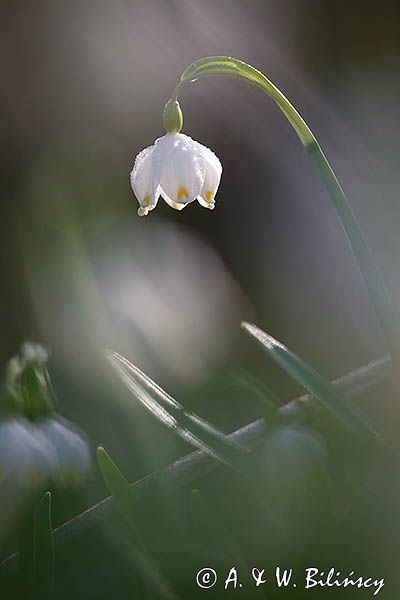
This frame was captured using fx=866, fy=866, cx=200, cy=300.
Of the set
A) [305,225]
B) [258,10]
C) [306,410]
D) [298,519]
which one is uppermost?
[258,10]

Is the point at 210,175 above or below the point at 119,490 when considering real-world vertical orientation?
above

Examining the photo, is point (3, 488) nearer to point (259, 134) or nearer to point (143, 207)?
→ point (143, 207)

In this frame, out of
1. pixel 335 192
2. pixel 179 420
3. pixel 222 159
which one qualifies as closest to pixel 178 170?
pixel 335 192

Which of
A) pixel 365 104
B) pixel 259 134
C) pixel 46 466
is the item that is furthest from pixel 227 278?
pixel 46 466

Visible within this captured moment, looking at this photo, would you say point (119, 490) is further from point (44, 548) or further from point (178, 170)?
point (178, 170)

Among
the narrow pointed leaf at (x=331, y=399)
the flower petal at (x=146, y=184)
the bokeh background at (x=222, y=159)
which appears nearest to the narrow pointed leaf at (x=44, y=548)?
the narrow pointed leaf at (x=331, y=399)

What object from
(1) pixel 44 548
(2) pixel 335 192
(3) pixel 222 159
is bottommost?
(1) pixel 44 548
